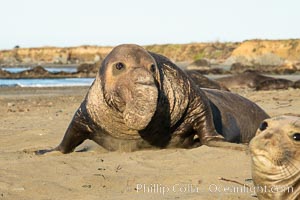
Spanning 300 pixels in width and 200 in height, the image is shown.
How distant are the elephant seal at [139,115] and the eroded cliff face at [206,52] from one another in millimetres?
44655

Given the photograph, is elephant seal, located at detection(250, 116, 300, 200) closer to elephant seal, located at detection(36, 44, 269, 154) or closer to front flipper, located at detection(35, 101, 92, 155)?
elephant seal, located at detection(36, 44, 269, 154)

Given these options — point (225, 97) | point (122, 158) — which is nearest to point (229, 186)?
point (122, 158)

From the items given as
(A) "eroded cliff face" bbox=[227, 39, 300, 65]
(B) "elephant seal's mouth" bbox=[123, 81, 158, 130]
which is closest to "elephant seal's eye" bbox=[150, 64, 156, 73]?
(B) "elephant seal's mouth" bbox=[123, 81, 158, 130]

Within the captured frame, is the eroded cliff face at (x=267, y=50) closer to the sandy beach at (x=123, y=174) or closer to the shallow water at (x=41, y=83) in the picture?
the shallow water at (x=41, y=83)

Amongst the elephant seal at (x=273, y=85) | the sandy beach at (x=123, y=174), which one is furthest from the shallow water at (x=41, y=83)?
the sandy beach at (x=123, y=174)

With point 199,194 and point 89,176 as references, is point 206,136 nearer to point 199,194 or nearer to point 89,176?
point 89,176

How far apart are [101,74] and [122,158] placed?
107cm

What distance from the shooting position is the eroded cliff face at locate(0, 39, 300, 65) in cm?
5512

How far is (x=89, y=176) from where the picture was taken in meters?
5.62

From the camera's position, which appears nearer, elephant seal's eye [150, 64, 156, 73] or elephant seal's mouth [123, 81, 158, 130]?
elephant seal's mouth [123, 81, 158, 130]

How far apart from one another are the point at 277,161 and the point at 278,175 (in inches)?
3.8

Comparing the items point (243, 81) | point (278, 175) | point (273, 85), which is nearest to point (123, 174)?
point (278, 175)

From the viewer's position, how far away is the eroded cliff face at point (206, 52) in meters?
55.1

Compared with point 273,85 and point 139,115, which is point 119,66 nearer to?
point 139,115
